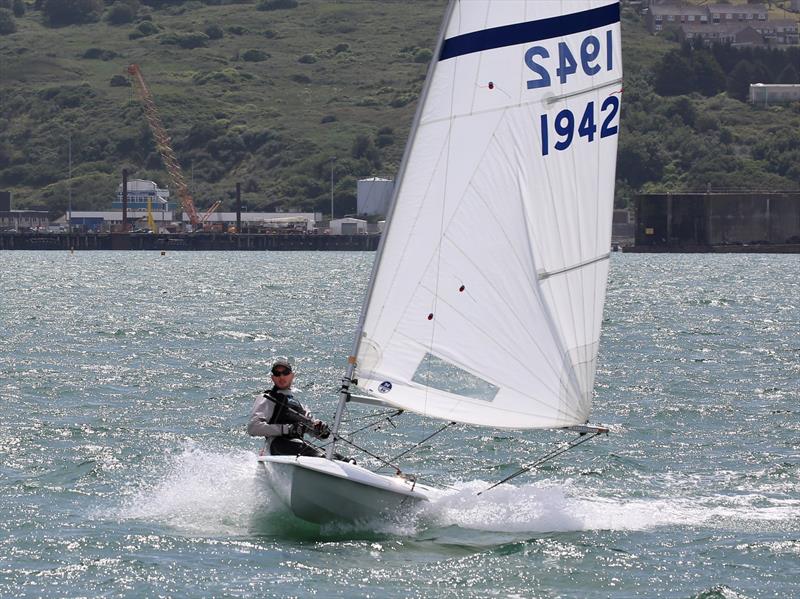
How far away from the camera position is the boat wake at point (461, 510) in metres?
19.4

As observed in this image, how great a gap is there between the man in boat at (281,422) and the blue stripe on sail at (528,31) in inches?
159

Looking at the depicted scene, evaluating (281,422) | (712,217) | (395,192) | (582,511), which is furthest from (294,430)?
(712,217)

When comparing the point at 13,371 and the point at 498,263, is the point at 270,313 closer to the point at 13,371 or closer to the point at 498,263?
the point at 13,371

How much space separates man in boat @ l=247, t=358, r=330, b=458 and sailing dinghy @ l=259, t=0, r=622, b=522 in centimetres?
49

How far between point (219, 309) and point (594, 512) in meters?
43.9

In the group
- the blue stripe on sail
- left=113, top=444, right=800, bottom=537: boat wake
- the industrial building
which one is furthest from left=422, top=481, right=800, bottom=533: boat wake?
the industrial building

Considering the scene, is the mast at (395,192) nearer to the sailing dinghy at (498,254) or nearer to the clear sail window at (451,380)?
the sailing dinghy at (498,254)

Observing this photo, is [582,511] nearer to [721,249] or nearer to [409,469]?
[409,469]

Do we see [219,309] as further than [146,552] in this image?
Yes

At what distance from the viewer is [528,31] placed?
18109mm

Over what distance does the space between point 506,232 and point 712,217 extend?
14501cm

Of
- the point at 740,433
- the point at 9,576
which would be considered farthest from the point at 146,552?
the point at 740,433

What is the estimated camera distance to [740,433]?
2816 cm

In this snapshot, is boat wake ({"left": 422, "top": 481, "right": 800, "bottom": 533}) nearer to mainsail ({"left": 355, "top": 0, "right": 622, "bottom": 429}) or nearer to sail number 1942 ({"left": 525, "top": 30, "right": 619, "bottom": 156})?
mainsail ({"left": 355, "top": 0, "right": 622, "bottom": 429})
